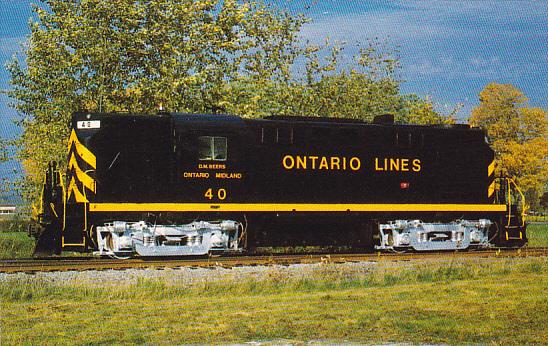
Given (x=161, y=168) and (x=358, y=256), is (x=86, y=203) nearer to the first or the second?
(x=161, y=168)

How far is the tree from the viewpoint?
68319 mm

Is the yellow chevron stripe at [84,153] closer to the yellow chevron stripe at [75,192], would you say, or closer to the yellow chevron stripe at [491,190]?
the yellow chevron stripe at [75,192]

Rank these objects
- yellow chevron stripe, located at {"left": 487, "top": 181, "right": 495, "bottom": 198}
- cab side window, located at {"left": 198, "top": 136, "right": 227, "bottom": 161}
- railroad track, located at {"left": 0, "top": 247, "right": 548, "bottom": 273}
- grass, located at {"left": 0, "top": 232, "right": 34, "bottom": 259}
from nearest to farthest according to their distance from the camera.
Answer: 1. railroad track, located at {"left": 0, "top": 247, "right": 548, "bottom": 273}
2. cab side window, located at {"left": 198, "top": 136, "right": 227, "bottom": 161}
3. yellow chevron stripe, located at {"left": 487, "top": 181, "right": 495, "bottom": 198}
4. grass, located at {"left": 0, "top": 232, "right": 34, "bottom": 259}

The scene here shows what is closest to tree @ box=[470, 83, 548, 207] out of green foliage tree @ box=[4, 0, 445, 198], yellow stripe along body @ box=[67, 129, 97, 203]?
green foliage tree @ box=[4, 0, 445, 198]

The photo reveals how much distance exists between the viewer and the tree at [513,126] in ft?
224

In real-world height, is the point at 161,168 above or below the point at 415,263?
above

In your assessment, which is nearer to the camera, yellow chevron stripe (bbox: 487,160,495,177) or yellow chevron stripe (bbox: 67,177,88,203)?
yellow chevron stripe (bbox: 67,177,88,203)

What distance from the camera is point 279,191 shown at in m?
21.5

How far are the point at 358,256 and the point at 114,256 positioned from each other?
6584mm

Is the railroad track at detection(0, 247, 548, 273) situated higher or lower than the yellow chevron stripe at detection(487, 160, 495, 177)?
lower

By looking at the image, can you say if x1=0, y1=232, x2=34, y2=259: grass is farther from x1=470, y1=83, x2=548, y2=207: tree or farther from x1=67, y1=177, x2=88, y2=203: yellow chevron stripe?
x1=470, y1=83, x2=548, y2=207: tree

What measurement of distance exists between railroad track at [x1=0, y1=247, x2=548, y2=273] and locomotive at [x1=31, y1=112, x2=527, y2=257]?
1.59 ft

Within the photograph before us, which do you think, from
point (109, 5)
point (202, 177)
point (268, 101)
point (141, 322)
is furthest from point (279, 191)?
point (268, 101)

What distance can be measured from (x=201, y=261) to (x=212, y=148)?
3214 mm
